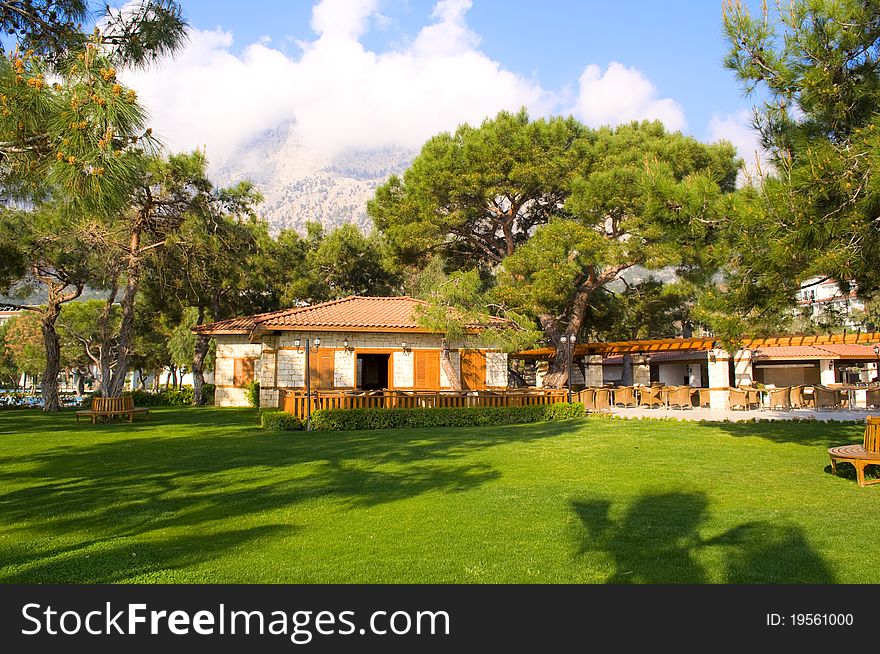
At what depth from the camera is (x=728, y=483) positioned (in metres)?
7.78

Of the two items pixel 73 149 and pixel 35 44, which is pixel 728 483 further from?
pixel 35 44

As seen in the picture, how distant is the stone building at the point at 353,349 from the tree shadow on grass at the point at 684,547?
12985 mm

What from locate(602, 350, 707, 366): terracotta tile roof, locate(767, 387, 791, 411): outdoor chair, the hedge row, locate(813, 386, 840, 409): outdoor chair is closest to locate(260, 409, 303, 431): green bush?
locate(767, 387, 791, 411): outdoor chair

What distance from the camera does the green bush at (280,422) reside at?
14.9 meters

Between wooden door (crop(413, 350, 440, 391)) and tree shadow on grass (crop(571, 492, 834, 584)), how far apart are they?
45.4ft

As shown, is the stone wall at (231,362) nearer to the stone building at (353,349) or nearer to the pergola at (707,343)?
the stone building at (353,349)

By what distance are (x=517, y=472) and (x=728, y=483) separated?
8.74 ft

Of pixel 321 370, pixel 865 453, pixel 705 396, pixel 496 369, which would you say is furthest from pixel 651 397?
pixel 865 453

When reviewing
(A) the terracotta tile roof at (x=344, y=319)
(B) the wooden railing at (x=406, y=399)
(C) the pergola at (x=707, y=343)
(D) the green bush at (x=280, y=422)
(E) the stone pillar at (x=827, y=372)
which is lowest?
(D) the green bush at (x=280, y=422)

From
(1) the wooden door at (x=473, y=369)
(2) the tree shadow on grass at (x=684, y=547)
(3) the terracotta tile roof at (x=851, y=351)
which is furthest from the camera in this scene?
(3) the terracotta tile roof at (x=851, y=351)

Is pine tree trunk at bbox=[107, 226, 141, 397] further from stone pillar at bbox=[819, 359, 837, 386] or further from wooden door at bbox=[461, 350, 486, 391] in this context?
stone pillar at bbox=[819, 359, 837, 386]

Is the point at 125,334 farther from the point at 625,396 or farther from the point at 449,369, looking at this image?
the point at 625,396

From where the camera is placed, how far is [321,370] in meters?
19.5

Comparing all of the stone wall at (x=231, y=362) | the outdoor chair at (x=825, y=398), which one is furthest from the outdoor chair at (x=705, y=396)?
the stone wall at (x=231, y=362)
